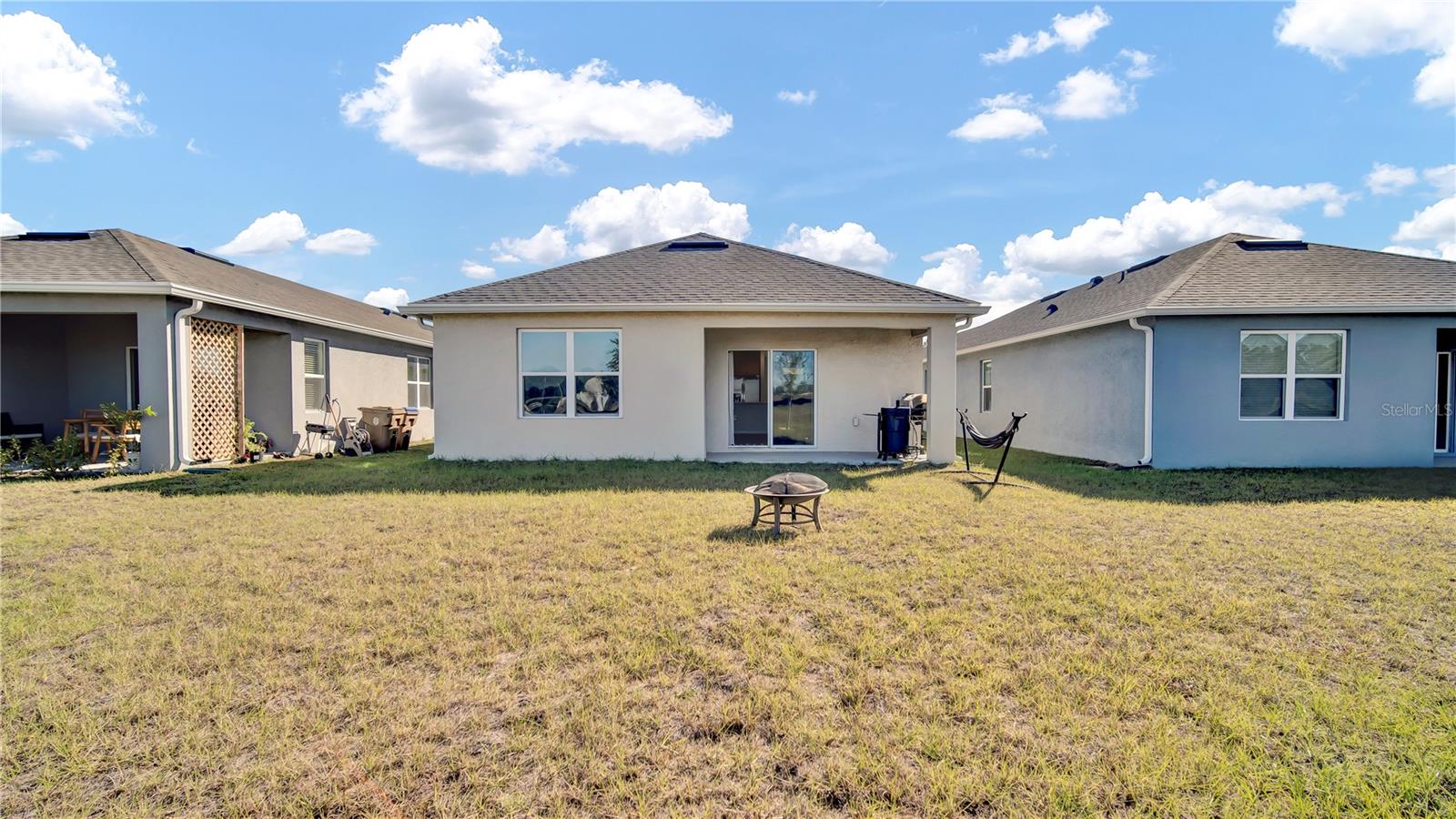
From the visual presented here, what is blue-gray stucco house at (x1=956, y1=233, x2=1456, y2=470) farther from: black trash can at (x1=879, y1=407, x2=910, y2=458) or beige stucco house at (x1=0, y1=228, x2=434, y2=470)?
beige stucco house at (x1=0, y1=228, x2=434, y2=470)

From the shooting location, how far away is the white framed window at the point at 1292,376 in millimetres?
10695

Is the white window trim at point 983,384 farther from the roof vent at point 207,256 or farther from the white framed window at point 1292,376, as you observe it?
the roof vent at point 207,256

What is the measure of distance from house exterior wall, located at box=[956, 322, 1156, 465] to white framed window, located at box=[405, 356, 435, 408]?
1631cm

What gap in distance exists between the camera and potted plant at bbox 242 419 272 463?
38.9 ft

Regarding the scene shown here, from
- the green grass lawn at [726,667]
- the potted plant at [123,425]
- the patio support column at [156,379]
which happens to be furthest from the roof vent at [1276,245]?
the potted plant at [123,425]

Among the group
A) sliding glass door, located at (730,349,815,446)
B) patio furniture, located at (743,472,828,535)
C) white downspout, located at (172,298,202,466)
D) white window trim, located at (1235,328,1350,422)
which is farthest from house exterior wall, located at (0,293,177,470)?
white window trim, located at (1235,328,1350,422)

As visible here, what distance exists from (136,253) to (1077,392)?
19.3 meters

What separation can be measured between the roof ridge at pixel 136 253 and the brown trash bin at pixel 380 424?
14.7 feet

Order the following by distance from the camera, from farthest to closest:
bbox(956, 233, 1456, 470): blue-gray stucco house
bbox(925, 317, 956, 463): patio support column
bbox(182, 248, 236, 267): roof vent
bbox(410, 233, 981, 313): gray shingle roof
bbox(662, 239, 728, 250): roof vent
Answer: bbox(182, 248, 236, 267): roof vent → bbox(662, 239, 728, 250): roof vent → bbox(925, 317, 956, 463): patio support column → bbox(410, 233, 981, 313): gray shingle roof → bbox(956, 233, 1456, 470): blue-gray stucco house

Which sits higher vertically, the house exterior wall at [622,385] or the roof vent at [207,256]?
the roof vent at [207,256]

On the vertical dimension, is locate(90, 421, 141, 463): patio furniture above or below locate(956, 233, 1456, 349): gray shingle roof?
below

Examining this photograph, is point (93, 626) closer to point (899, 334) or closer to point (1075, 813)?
point (1075, 813)

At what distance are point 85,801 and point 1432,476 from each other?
618 inches

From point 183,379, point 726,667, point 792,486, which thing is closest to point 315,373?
point 183,379
